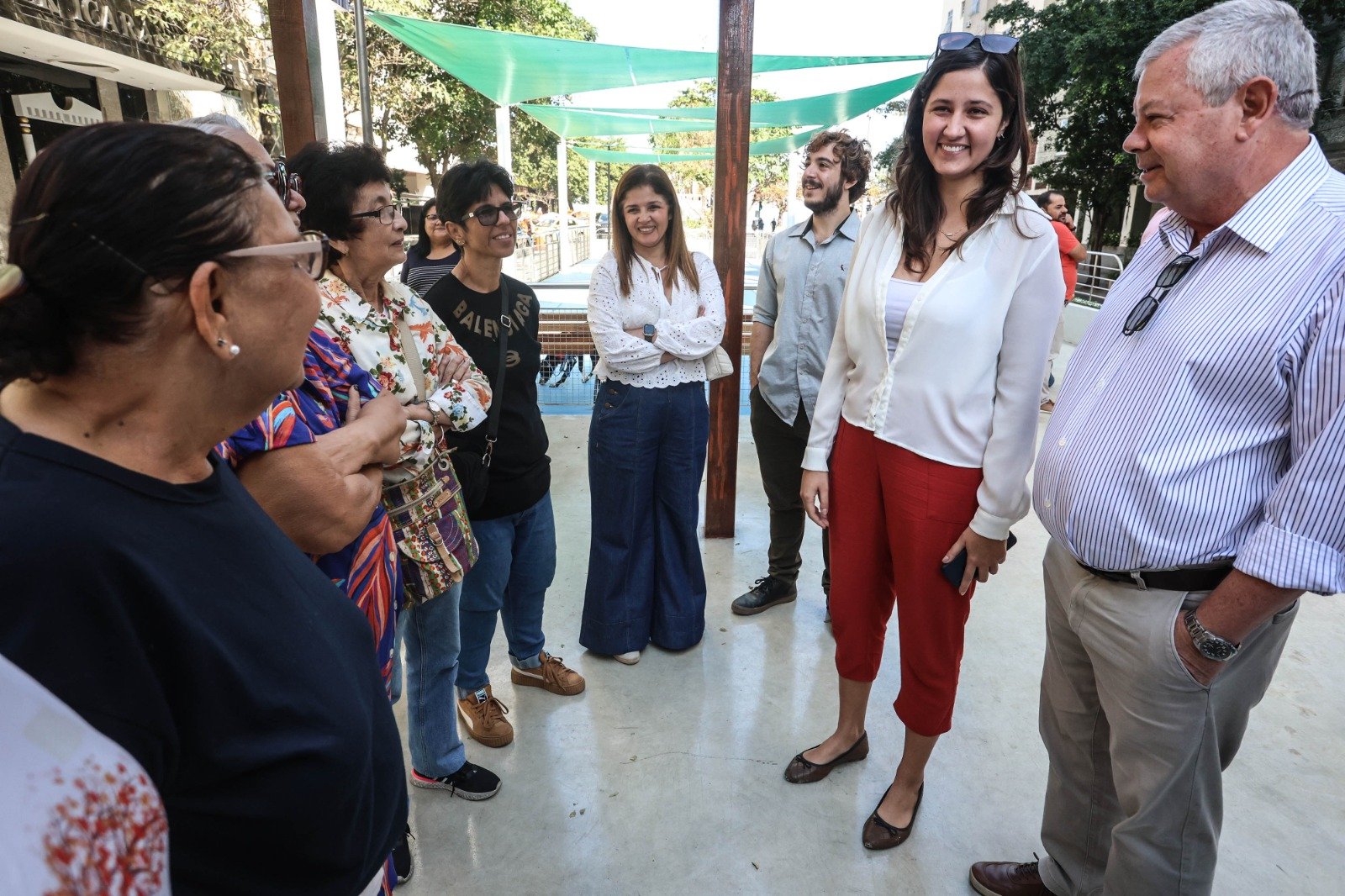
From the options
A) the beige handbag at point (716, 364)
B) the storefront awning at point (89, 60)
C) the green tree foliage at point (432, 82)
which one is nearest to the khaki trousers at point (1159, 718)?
the beige handbag at point (716, 364)

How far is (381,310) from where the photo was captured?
178cm

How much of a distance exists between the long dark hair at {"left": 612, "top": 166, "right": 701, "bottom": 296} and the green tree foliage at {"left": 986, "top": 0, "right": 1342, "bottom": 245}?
12005 mm

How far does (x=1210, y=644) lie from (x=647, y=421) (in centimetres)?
183

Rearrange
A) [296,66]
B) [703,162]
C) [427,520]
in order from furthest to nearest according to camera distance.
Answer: [703,162]
[296,66]
[427,520]

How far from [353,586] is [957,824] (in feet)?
5.87

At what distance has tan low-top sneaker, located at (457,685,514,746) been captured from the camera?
2.45 meters

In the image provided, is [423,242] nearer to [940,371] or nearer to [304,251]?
[940,371]

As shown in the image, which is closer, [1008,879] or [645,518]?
[1008,879]

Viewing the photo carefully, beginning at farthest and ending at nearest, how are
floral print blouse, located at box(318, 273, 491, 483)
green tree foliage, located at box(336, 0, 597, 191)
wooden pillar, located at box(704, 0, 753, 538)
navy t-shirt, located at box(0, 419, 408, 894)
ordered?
green tree foliage, located at box(336, 0, 597, 191) < wooden pillar, located at box(704, 0, 753, 538) < floral print blouse, located at box(318, 273, 491, 483) < navy t-shirt, located at box(0, 419, 408, 894)

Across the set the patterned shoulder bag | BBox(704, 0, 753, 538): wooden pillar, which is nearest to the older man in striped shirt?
the patterned shoulder bag

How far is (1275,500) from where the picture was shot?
4.10 feet

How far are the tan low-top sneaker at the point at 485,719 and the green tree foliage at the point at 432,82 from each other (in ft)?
37.5

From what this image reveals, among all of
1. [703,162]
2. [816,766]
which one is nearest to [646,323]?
[816,766]

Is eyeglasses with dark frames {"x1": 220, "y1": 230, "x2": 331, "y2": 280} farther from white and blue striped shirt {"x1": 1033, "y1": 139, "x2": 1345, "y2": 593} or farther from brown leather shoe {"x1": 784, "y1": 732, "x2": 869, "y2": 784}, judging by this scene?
brown leather shoe {"x1": 784, "y1": 732, "x2": 869, "y2": 784}
